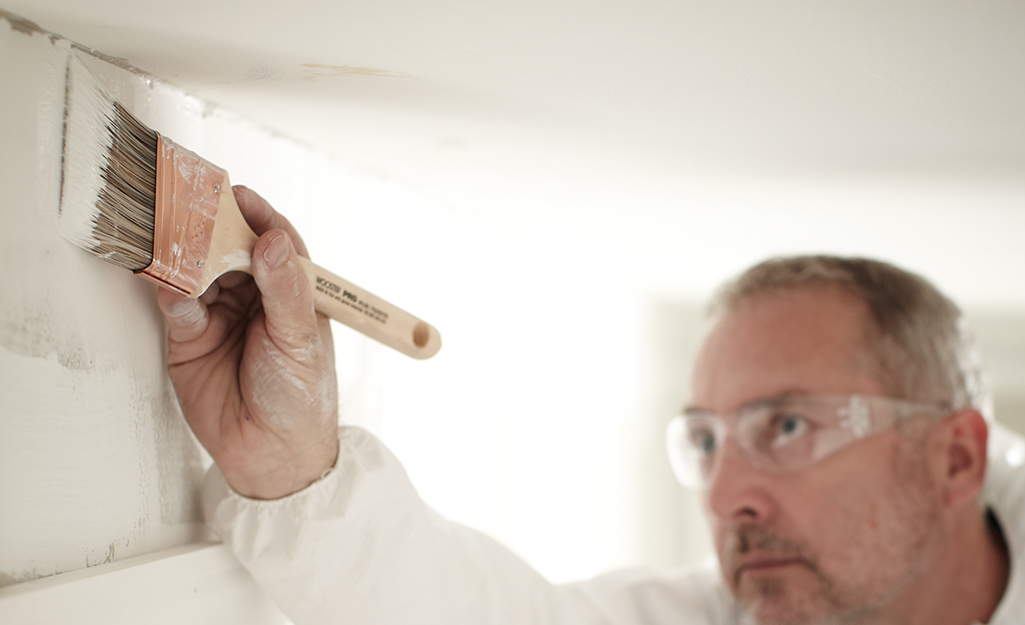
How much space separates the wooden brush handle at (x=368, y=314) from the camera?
696 mm

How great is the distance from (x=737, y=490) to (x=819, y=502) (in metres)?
0.13

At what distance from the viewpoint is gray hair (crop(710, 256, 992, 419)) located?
1.20 meters

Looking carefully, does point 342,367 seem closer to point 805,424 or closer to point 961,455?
point 805,424

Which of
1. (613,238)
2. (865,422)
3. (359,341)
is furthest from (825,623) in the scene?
(359,341)

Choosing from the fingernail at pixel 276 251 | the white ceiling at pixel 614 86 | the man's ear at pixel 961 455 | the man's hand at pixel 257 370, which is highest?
the white ceiling at pixel 614 86

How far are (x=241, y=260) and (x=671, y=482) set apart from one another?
2021 millimetres

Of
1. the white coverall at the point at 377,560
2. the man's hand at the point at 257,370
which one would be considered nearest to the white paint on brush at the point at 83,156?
the man's hand at the point at 257,370

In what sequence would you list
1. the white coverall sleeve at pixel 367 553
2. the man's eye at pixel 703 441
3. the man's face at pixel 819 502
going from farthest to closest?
the man's eye at pixel 703 441, the man's face at pixel 819 502, the white coverall sleeve at pixel 367 553

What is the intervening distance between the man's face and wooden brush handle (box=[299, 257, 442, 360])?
66 cm

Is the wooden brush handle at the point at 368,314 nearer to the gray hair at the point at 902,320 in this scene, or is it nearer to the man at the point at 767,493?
the man at the point at 767,493

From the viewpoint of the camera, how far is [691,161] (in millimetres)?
938

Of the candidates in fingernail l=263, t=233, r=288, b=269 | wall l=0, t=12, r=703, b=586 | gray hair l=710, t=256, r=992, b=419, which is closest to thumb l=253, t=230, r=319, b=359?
fingernail l=263, t=233, r=288, b=269

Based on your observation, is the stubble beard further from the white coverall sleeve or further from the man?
the white coverall sleeve

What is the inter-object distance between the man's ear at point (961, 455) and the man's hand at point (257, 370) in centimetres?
107
